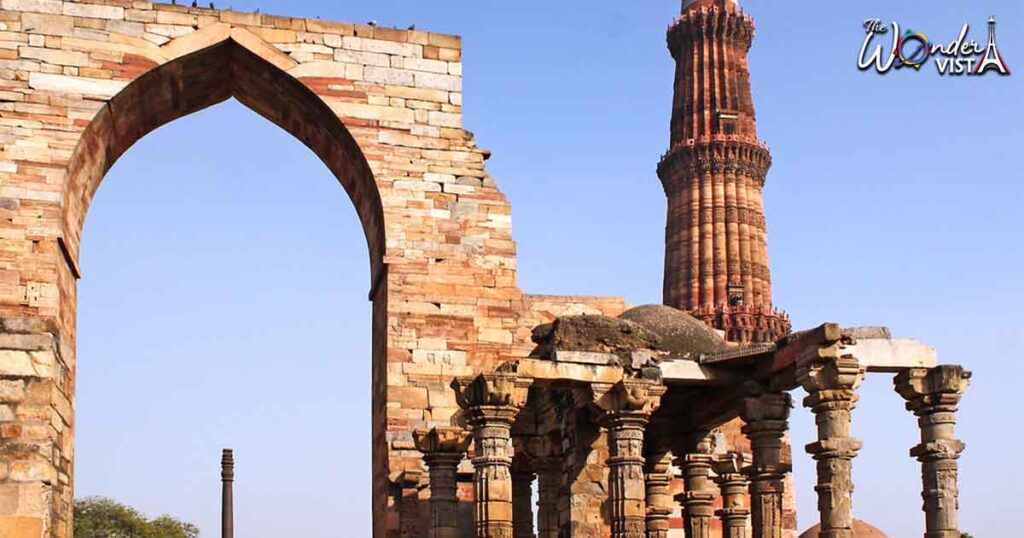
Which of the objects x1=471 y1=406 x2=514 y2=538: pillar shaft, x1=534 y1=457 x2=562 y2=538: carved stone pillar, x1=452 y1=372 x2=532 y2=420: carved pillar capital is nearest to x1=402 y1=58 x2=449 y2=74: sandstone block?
x1=534 y1=457 x2=562 y2=538: carved stone pillar

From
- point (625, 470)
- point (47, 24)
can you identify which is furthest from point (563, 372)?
point (47, 24)

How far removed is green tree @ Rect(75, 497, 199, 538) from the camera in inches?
1761

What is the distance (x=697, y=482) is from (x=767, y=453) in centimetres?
224

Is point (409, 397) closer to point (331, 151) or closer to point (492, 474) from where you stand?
point (492, 474)

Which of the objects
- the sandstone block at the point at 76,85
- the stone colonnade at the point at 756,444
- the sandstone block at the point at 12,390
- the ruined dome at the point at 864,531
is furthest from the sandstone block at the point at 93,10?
the ruined dome at the point at 864,531

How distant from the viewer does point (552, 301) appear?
17.2 meters

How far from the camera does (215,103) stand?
18.1 meters

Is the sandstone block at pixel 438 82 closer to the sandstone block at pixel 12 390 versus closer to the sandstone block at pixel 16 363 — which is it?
the sandstone block at pixel 16 363

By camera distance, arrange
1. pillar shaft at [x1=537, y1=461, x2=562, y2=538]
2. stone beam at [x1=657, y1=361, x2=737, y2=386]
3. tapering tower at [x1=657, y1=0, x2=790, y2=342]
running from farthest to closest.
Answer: tapering tower at [x1=657, y1=0, x2=790, y2=342] → pillar shaft at [x1=537, y1=461, x2=562, y2=538] → stone beam at [x1=657, y1=361, x2=737, y2=386]

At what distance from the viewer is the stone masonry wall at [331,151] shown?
50.6 ft

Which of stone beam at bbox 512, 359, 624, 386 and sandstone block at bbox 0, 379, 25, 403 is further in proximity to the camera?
stone beam at bbox 512, 359, 624, 386

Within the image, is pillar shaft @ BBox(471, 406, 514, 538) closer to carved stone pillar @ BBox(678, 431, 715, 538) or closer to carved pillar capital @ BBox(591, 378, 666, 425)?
carved pillar capital @ BBox(591, 378, 666, 425)

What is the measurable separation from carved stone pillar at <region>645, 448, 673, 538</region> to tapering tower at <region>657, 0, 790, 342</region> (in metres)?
25.9

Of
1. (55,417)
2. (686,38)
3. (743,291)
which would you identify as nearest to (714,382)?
(55,417)
